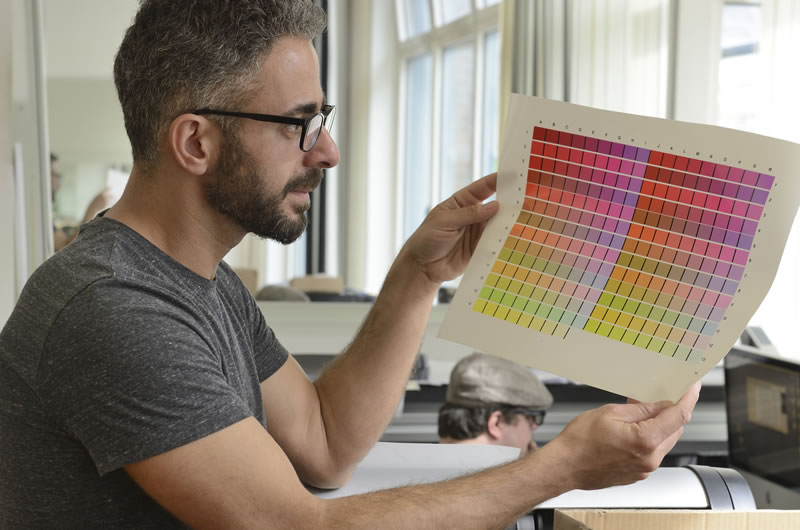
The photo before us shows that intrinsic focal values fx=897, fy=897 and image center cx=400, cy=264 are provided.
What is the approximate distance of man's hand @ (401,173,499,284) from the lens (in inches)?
44.1

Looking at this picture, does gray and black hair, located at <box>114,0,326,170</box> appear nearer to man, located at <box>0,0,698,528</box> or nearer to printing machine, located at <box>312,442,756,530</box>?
man, located at <box>0,0,698,528</box>

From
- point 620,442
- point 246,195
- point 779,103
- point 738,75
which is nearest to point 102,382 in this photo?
point 246,195

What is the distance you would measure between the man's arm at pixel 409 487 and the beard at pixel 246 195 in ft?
0.92

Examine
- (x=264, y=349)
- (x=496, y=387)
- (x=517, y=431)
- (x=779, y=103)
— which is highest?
(x=779, y=103)

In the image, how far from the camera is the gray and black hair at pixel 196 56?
1.04 metres

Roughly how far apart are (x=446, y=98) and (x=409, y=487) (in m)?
A: 4.97

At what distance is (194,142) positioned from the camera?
1042 millimetres

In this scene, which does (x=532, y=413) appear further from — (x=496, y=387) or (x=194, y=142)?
(x=194, y=142)

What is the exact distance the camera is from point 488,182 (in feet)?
3.67

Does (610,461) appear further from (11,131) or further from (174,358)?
(11,131)

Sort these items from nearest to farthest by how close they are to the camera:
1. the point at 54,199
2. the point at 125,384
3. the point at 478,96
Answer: the point at 125,384
the point at 54,199
the point at 478,96

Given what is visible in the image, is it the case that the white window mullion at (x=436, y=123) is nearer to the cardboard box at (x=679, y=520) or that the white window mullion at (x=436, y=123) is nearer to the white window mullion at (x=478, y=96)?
the white window mullion at (x=478, y=96)

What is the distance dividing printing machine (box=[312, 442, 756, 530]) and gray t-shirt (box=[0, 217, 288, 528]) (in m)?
0.24

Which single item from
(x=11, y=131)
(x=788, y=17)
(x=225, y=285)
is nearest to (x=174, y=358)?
(x=225, y=285)
